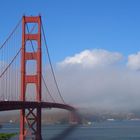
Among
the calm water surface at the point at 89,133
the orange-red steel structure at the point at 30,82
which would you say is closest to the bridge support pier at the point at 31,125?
the orange-red steel structure at the point at 30,82

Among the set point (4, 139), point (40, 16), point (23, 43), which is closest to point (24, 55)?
point (23, 43)

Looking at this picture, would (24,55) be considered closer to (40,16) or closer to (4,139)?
(40,16)

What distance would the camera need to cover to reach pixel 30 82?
126 feet

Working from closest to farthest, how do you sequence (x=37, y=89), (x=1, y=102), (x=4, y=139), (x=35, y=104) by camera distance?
(x=1, y=102) < (x=35, y=104) < (x=37, y=89) < (x=4, y=139)

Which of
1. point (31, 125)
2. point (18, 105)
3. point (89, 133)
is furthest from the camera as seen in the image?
point (89, 133)

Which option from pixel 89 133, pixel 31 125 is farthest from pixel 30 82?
pixel 89 133

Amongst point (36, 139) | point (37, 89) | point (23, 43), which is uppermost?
point (23, 43)

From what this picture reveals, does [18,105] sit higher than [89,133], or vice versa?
[89,133]

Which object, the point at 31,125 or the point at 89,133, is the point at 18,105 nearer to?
the point at 31,125

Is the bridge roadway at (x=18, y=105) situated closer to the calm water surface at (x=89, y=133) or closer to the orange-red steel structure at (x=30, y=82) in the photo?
the orange-red steel structure at (x=30, y=82)

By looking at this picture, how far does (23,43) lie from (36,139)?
663 centimetres

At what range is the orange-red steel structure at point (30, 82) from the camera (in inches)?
1433

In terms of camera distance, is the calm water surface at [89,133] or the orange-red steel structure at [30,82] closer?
the orange-red steel structure at [30,82]

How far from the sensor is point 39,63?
39344mm
